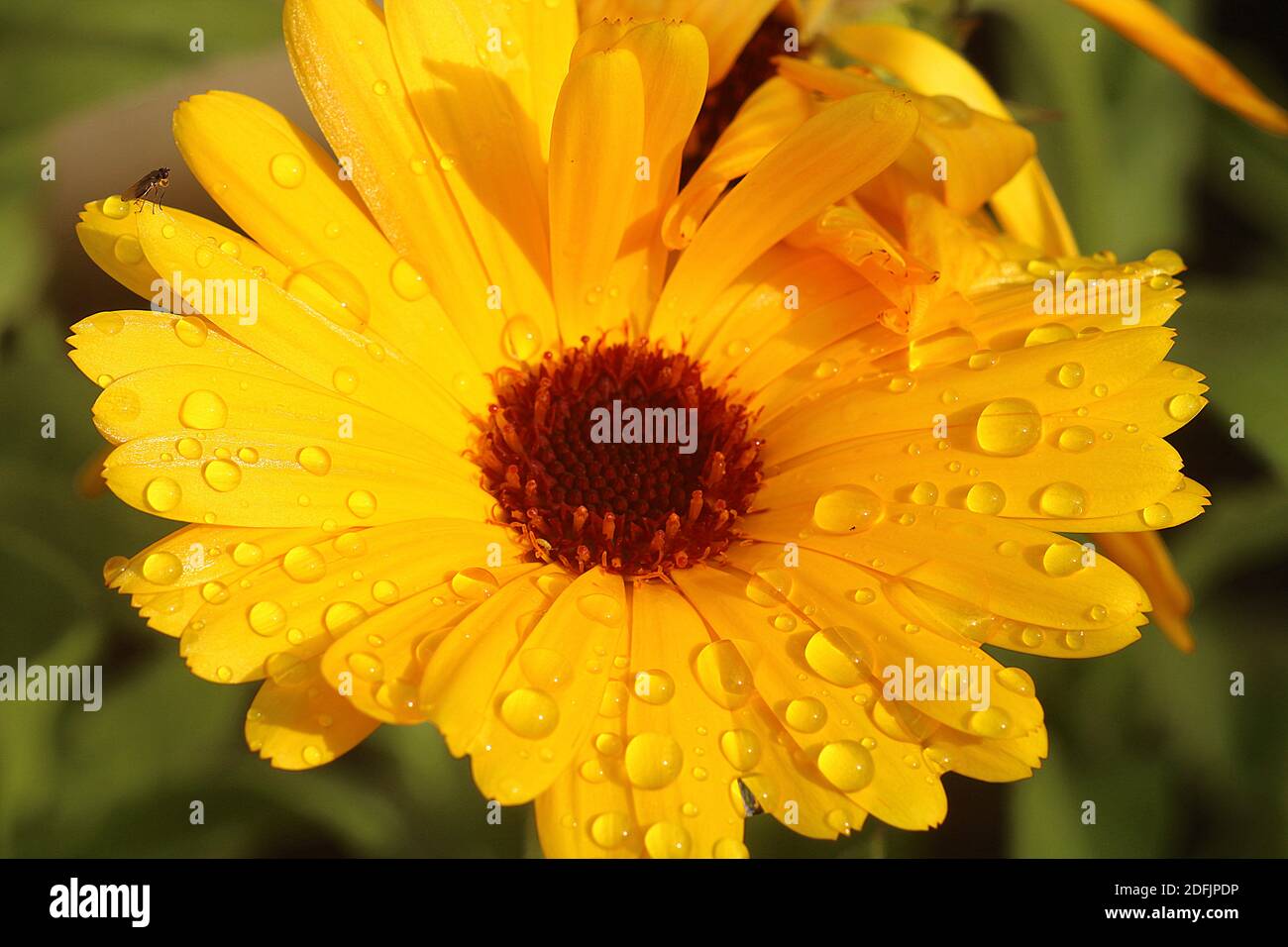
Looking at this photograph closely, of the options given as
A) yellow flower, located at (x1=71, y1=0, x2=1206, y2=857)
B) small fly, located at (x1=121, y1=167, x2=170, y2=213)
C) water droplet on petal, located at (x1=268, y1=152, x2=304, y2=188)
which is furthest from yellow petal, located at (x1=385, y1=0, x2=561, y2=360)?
small fly, located at (x1=121, y1=167, x2=170, y2=213)

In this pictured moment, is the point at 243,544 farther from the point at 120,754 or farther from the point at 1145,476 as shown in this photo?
the point at 120,754

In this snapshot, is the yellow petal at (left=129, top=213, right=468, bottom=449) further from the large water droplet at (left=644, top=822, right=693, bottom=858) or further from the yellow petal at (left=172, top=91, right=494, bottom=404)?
the large water droplet at (left=644, top=822, right=693, bottom=858)

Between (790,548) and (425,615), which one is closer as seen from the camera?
(425,615)

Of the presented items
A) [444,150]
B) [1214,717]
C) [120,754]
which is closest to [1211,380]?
[1214,717]

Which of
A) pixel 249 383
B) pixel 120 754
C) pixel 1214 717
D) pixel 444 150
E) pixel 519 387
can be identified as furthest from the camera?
pixel 1214 717

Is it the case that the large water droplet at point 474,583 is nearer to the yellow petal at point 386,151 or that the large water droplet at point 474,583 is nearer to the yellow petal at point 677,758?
the yellow petal at point 677,758

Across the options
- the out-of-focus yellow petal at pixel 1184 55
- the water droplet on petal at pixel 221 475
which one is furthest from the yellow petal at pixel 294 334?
the out-of-focus yellow petal at pixel 1184 55
